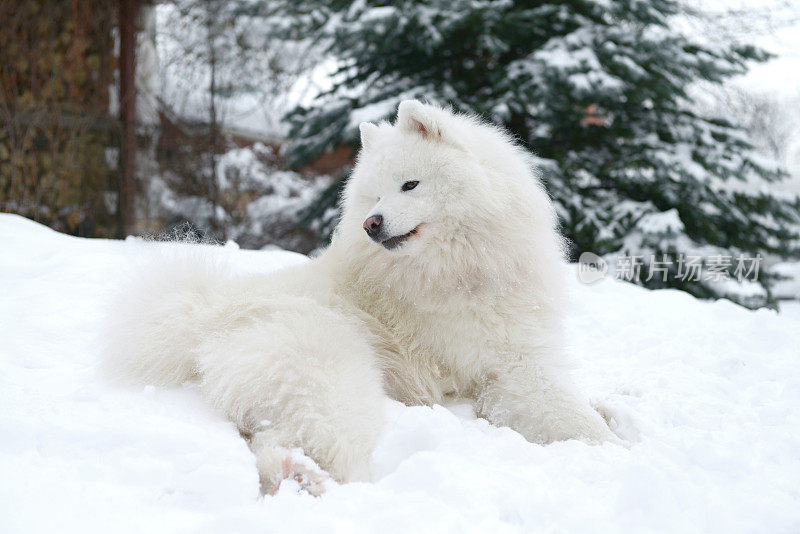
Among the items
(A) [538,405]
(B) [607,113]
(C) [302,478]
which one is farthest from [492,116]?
(C) [302,478]

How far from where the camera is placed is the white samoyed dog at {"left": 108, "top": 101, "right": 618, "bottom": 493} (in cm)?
200

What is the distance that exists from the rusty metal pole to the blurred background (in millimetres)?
23

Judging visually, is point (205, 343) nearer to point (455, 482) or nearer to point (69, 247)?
point (455, 482)

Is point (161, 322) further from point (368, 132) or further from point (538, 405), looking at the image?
point (538, 405)

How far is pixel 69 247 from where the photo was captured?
4.28 m

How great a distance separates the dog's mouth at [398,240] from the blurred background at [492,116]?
13.1 feet

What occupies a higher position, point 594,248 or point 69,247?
point 69,247

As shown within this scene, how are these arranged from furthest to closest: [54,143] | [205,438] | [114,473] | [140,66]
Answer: [140,66], [54,143], [205,438], [114,473]

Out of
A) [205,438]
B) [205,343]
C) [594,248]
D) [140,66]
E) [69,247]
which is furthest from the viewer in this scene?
[140,66]

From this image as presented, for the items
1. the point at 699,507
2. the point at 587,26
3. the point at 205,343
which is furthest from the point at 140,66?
the point at 699,507

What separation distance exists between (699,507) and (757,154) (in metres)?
6.31

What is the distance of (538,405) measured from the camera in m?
2.31

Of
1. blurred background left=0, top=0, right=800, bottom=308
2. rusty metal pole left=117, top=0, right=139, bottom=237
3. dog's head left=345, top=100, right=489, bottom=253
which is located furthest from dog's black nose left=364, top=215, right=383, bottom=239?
rusty metal pole left=117, top=0, right=139, bottom=237

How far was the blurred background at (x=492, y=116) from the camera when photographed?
6258 millimetres
